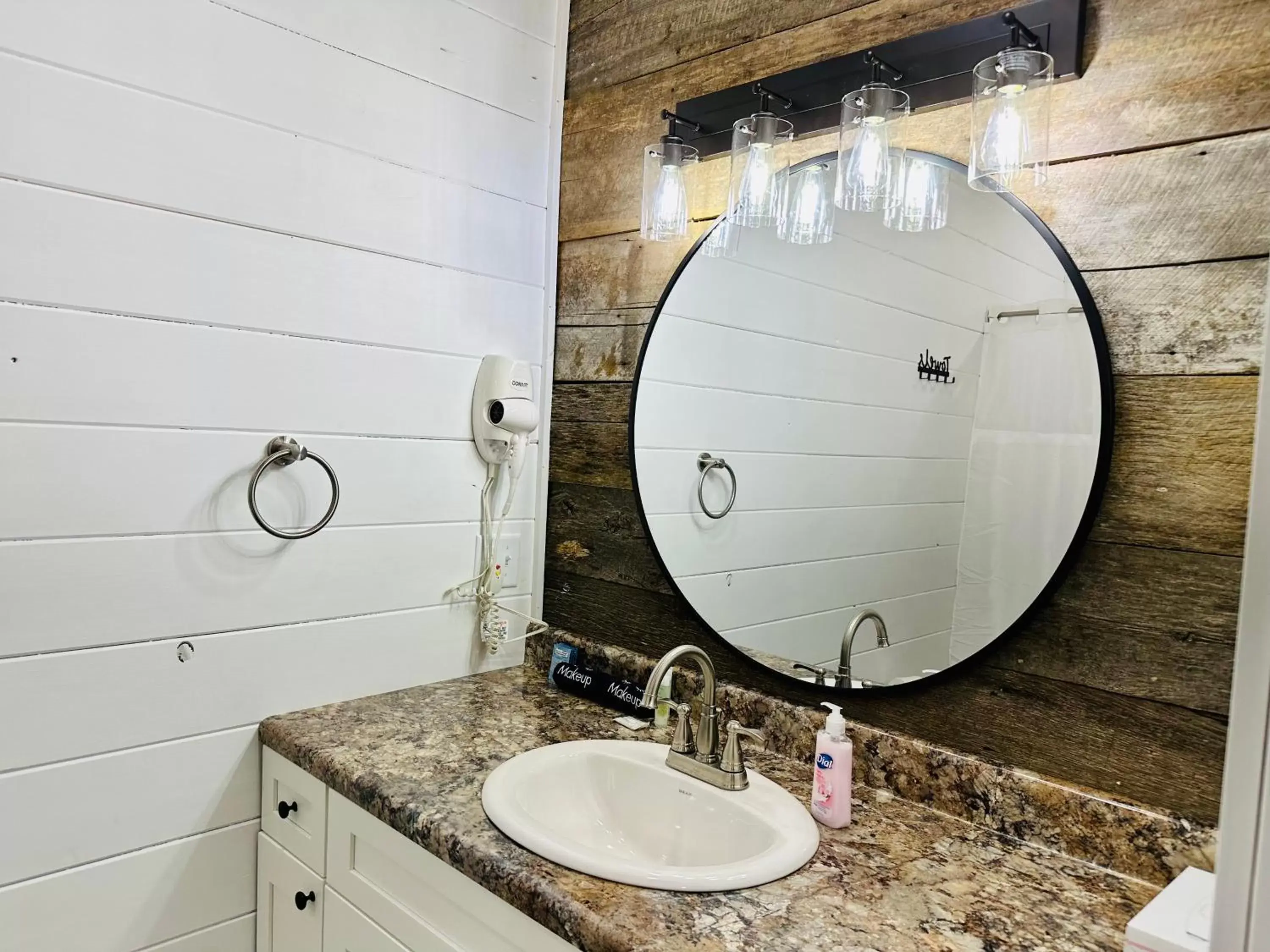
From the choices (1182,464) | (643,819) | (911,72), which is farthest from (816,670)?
(911,72)

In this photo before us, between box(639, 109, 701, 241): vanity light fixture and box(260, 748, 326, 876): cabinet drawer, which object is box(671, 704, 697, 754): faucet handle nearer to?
box(260, 748, 326, 876): cabinet drawer

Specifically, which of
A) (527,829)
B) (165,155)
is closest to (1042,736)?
(527,829)

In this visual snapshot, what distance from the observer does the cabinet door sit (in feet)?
4.46

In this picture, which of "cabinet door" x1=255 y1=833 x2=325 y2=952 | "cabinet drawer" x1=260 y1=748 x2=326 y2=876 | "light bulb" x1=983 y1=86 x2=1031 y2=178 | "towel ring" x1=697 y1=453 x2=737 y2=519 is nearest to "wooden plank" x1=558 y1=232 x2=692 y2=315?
"towel ring" x1=697 y1=453 x2=737 y2=519

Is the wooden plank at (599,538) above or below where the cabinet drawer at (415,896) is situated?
above

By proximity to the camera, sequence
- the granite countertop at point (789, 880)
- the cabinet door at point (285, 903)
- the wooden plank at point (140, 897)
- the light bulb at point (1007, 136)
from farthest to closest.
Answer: the cabinet door at point (285, 903), the wooden plank at point (140, 897), the light bulb at point (1007, 136), the granite countertop at point (789, 880)

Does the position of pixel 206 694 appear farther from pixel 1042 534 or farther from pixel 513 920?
pixel 1042 534

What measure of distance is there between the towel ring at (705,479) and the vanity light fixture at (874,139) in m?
0.49

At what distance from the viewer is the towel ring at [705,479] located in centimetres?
153

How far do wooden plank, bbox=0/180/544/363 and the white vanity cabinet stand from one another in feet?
2.41

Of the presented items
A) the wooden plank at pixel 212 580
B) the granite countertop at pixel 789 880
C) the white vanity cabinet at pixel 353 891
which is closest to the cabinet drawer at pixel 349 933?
the white vanity cabinet at pixel 353 891

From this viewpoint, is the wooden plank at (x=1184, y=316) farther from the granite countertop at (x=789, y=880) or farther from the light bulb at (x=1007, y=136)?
the granite countertop at (x=789, y=880)

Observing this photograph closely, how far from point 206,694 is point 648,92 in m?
1.34

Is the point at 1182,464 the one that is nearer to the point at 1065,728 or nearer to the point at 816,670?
the point at 1065,728
